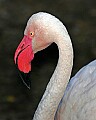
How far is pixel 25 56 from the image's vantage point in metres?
3.97

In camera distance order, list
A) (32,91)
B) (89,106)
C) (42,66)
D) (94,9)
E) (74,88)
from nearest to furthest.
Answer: (89,106) < (74,88) < (32,91) < (42,66) < (94,9)

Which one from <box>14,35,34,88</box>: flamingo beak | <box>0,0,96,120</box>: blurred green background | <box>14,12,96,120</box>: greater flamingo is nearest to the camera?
<box>14,12,96,120</box>: greater flamingo

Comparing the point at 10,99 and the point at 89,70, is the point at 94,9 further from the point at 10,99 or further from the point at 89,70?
the point at 89,70

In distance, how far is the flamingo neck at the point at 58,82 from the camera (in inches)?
148

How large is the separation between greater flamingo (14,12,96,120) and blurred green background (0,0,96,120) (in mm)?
2164

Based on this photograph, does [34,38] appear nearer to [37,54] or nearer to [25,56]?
[25,56]

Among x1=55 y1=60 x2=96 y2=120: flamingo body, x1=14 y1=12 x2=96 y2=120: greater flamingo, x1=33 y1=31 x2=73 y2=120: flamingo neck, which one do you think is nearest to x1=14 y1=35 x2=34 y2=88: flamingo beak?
x1=14 y1=12 x2=96 y2=120: greater flamingo

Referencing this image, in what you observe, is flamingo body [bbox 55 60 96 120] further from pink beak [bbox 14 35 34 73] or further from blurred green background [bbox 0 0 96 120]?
blurred green background [bbox 0 0 96 120]

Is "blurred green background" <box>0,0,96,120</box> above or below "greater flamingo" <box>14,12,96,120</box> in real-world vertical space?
below

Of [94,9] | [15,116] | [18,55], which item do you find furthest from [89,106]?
[94,9]

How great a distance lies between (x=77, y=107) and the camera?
394cm

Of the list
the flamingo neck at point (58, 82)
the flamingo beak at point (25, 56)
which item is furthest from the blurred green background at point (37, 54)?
the flamingo beak at point (25, 56)

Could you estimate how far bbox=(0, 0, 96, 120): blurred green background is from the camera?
652 cm

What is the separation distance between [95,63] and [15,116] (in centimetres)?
231
